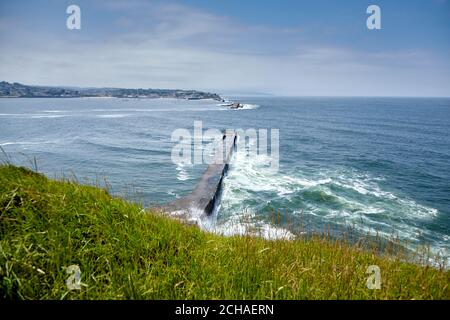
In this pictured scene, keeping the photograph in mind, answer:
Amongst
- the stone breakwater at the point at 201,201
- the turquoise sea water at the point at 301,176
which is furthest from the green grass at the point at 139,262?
the stone breakwater at the point at 201,201

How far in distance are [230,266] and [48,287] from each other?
2.21 m

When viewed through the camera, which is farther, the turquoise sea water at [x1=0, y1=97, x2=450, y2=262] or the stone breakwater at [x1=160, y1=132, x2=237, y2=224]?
the turquoise sea water at [x1=0, y1=97, x2=450, y2=262]

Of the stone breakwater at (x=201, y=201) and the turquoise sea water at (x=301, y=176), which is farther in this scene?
the turquoise sea water at (x=301, y=176)

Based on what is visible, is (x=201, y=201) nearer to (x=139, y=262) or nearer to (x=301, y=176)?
(x=301, y=176)

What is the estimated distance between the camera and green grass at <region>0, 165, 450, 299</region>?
3.30 m

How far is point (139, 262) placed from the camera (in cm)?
389

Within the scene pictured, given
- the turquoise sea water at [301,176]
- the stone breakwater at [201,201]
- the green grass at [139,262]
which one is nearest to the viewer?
the green grass at [139,262]

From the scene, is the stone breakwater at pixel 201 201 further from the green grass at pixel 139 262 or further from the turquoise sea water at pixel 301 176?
the green grass at pixel 139 262

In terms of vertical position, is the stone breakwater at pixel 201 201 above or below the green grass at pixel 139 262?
below

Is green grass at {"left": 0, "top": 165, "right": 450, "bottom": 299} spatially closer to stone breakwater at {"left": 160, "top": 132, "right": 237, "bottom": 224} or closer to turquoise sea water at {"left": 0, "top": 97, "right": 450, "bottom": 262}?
turquoise sea water at {"left": 0, "top": 97, "right": 450, "bottom": 262}

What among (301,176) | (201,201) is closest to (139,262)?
(201,201)

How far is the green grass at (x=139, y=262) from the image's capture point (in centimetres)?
330

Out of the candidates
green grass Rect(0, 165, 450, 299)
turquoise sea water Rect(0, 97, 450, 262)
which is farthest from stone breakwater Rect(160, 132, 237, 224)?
green grass Rect(0, 165, 450, 299)
